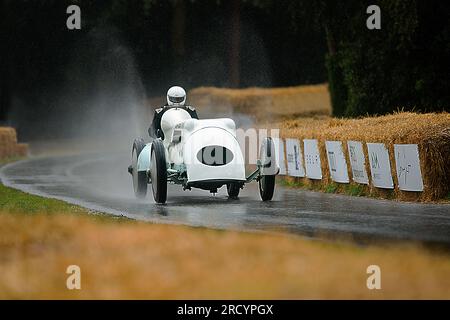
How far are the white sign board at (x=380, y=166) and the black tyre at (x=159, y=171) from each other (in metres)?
3.71

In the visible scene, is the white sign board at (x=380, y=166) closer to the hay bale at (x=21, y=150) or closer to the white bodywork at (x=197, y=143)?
the white bodywork at (x=197, y=143)

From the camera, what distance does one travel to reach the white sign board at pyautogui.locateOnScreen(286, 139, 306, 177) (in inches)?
971

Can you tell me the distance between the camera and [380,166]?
21266 millimetres

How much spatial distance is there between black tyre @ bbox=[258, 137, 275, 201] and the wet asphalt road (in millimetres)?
139

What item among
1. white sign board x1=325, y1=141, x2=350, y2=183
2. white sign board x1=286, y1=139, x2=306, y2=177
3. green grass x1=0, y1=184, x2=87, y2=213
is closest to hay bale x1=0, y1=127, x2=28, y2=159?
white sign board x1=286, y1=139, x2=306, y2=177

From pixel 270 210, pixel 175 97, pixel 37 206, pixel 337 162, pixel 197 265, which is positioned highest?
pixel 175 97

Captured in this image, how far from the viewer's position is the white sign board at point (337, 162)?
2267 centimetres

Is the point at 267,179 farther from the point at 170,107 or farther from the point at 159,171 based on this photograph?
the point at 170,107

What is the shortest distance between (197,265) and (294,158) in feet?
45.1

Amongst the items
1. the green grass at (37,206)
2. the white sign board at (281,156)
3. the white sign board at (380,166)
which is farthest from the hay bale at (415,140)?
the green grass at (37,206)

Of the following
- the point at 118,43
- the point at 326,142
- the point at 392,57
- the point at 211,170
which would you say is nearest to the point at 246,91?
the point at 118,43

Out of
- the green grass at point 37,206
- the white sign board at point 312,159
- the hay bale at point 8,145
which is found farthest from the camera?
the hay bale at point 8,145

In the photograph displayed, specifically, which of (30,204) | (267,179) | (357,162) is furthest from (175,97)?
(357,162)

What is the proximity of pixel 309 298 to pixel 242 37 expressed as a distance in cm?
5011
